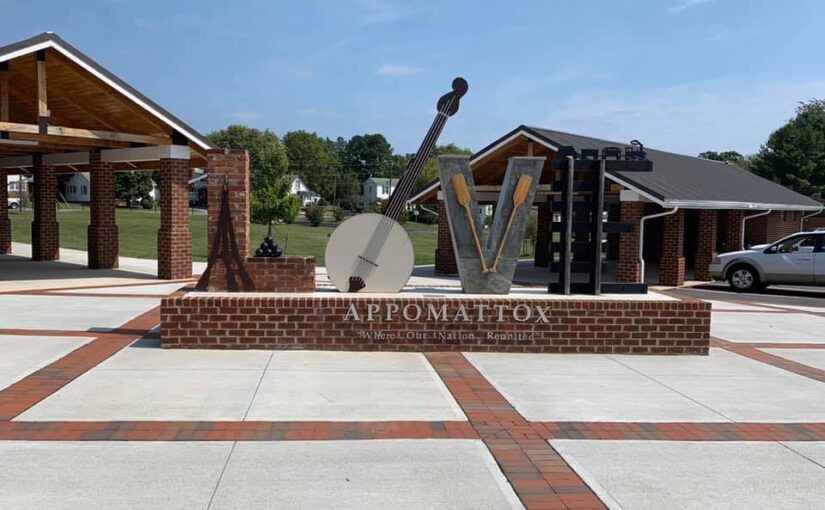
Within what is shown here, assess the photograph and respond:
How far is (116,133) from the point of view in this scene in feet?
50.8

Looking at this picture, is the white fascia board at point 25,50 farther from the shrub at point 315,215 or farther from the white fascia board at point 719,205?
the shrub at point 315,215

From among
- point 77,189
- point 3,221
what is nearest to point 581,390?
point 3,221

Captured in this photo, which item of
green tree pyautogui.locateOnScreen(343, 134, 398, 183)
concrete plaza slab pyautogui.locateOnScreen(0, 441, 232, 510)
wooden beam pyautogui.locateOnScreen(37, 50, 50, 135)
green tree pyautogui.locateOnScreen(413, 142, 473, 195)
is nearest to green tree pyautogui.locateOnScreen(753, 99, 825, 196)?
green tree pyautogui.locateOnScreen(413, 142, 473, 195)

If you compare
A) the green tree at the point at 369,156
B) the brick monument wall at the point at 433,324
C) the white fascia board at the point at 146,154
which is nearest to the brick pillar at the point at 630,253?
the brick monument wall at the point at 433,324

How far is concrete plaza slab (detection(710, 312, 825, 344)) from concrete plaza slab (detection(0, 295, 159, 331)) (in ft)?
30.4

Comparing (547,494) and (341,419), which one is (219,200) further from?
(547,494)

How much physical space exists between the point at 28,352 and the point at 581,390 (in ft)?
20.4

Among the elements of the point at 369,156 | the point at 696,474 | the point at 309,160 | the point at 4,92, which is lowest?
the point at 696,474

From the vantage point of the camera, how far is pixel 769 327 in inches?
477

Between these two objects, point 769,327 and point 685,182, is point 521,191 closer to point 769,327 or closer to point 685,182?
point 769,327

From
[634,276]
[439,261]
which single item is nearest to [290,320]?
[634,276]

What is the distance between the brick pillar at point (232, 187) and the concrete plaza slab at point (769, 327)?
24.1 ft

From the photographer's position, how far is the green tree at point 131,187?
75.6m

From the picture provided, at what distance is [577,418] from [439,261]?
15.5m
